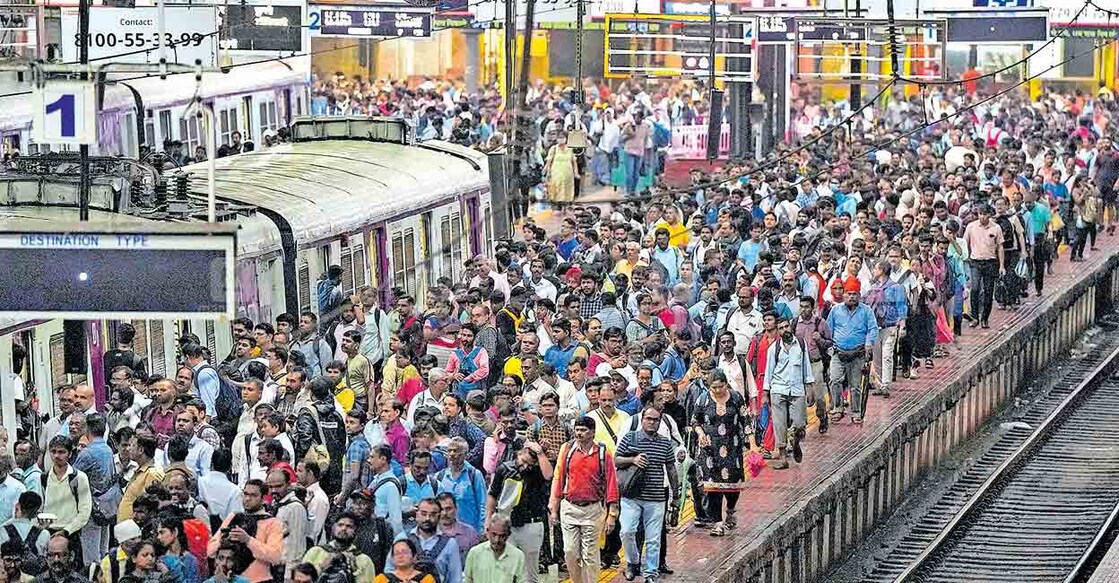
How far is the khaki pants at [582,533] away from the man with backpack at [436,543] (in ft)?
5.24

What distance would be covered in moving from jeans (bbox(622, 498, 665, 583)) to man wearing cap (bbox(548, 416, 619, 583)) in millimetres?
408

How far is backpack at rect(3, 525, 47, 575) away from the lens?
13703 millimetres

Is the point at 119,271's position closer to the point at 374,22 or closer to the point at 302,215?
the point at 302,215

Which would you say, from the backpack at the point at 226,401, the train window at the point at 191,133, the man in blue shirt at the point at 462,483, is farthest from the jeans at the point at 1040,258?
the man in blue shirt at the point at 462,483

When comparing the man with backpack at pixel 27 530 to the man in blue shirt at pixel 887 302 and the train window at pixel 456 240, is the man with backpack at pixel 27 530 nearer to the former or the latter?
the man in blue shirt at pixel 887 302

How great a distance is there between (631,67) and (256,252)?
61.2 ft

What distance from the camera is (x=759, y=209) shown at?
29.3m

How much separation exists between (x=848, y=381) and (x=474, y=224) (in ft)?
31.0

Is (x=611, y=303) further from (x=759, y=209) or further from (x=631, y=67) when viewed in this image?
(x=631, y=67)

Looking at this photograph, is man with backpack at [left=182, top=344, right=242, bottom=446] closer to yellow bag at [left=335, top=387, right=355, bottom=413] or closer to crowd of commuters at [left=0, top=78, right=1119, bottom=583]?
crowd of commuters at [left=0, top=78, right=1119, bottom=583]

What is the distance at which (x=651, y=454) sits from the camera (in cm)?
1609

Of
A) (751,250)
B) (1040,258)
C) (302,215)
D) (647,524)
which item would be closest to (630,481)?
(647,524)

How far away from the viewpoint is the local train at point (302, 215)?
786 inches

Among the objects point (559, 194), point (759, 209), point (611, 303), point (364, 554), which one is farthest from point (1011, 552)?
point (559, 194)
